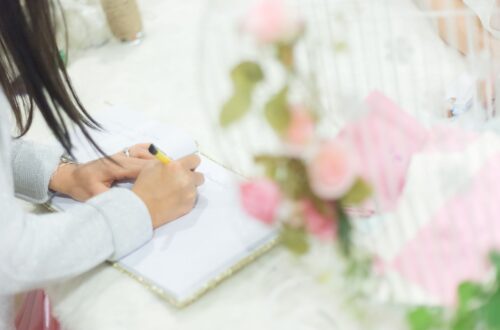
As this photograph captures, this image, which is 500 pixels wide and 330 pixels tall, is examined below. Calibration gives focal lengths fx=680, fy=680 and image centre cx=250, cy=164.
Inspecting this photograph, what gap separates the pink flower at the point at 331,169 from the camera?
13.2 inches

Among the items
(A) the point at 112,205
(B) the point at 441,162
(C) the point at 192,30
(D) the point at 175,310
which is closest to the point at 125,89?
(C) the point at 192,30

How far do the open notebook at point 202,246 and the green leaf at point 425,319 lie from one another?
19 cm

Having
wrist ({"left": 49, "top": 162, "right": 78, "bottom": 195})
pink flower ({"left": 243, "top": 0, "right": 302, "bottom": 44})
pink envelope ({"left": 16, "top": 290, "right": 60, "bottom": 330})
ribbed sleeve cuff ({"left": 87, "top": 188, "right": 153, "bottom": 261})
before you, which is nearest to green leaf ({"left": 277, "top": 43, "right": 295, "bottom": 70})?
pink flower ({"left": 243, "top": 0, "right": 302, "bottom": 44})

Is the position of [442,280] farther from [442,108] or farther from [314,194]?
[442,108]

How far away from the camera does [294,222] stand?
1.22 feet

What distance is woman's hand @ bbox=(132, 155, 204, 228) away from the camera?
69 cm

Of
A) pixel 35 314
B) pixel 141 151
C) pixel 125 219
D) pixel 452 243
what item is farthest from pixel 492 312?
pixel 35 314

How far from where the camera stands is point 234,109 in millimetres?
361

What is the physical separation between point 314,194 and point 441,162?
7.4 inches

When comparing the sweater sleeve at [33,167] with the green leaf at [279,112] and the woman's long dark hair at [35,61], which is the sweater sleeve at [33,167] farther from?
the green leaf at [279,112]

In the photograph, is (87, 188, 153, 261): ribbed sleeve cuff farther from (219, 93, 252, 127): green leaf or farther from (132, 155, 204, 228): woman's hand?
(219, 93, 252, 127): green leaf

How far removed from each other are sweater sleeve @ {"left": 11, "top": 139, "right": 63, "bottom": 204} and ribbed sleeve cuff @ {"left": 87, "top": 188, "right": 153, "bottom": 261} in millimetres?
119

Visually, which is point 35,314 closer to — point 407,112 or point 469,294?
point 407,112

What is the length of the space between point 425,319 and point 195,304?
0.27 meters
